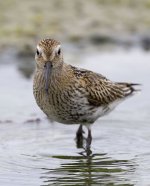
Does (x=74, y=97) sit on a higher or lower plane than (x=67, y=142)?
higher

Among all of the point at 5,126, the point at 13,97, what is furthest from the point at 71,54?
the point at 5,126

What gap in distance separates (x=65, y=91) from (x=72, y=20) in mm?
8170

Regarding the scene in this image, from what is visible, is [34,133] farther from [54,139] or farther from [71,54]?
[71,54]

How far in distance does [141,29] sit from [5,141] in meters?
8.43

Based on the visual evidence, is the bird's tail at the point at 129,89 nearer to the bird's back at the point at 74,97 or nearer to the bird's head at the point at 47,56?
the bird's back at the point at 74,97

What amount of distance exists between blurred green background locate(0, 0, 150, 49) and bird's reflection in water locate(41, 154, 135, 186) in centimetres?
693

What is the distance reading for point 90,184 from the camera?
34.8ft

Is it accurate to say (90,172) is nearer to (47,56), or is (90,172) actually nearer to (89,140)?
(89,140)

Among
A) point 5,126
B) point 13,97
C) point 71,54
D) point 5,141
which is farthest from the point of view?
point 71,54

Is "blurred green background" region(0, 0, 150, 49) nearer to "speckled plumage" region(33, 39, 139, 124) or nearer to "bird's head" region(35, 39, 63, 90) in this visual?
"speckled plumage" region(33, 39, 139, 124)

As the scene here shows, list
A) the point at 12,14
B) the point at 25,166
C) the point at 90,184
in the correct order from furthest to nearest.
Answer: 1. the point at 12,14
2. the point at 25,166
3. the point at 90,184

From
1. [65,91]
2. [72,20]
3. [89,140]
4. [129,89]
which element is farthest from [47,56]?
[72,20]

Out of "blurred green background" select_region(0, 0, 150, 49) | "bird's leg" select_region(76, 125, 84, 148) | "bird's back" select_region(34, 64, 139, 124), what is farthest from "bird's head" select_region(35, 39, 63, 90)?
"blurred green background" select_region(0, 0, 150, 49)

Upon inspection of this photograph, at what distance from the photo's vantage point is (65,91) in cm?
1216
